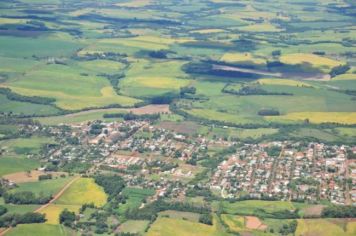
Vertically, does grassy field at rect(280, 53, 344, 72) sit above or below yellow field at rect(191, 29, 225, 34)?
above

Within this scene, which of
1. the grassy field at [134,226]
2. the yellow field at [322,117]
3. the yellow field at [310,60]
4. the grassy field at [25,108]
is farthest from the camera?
the yellow field at [310,60]

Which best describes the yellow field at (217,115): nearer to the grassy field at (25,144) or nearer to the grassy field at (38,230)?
the grassy field at (25,144)

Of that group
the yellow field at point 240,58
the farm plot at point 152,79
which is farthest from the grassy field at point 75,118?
the yellow field at point 240,58

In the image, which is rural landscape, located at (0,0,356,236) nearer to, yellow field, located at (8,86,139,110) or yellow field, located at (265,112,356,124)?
yellow field, located at (265,112,356,124)

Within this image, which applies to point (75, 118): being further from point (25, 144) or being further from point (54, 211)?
point (54, 211)

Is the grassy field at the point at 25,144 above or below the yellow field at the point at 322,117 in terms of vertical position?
below

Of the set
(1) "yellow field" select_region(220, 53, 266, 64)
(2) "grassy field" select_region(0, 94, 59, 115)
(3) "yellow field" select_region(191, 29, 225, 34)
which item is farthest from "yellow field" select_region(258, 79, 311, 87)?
(3) "yellow field" select_region(191, 29, 225, 34)
